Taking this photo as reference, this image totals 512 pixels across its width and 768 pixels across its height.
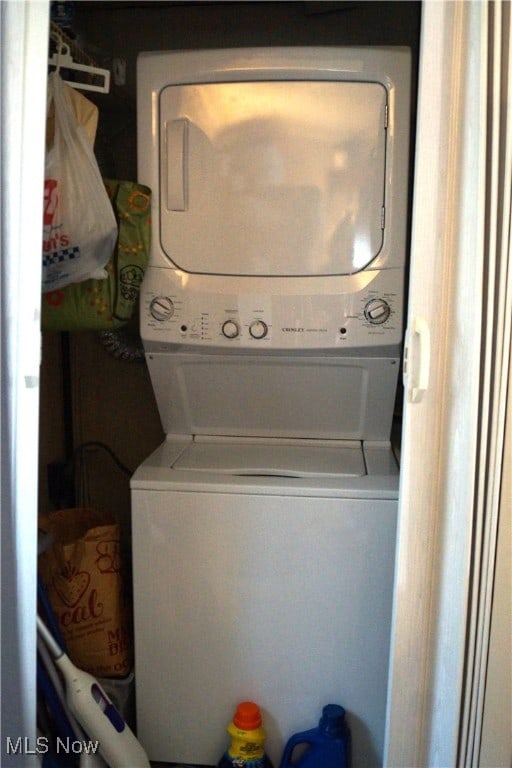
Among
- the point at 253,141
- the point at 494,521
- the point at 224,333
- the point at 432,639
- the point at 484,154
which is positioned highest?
the point at 253,141

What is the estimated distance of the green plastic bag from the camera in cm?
155

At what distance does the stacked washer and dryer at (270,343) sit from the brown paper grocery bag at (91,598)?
131 mm

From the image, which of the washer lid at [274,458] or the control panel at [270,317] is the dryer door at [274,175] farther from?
the washer lid at [274,458]

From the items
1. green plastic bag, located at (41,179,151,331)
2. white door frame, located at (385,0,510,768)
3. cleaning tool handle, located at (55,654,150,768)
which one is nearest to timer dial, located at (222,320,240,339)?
green plastic bag, located at (41,179,151,331)

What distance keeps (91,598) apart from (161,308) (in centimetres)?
79

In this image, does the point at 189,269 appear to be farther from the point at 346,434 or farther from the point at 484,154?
the point at 484,154

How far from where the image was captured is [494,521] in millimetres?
1086

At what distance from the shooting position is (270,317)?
162 centimetres

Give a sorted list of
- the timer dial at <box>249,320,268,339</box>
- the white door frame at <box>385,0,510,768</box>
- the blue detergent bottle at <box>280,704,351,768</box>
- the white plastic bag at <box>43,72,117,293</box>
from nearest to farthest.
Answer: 1. the white door frame at <box>385,0,510,768</box>
2. the white plastic bag at <box>43,72,117,293</box>
3. the blue detergent bottle at <box>280,704,351,768</box>
4. the timer dial at <box>249,320,268,339</box>

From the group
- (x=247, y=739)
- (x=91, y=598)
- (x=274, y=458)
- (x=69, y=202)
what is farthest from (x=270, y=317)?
(x=247, y=739)

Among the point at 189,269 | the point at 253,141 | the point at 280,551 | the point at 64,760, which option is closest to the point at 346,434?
the point at 280,551

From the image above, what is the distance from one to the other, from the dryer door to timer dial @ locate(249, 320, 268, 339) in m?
0.13

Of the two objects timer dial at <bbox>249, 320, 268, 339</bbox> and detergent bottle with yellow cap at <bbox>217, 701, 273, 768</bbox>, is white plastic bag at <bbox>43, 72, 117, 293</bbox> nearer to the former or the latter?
timer dial at <bbox>249, 320, 268, 339</bbox>

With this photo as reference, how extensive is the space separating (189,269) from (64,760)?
1231mm
